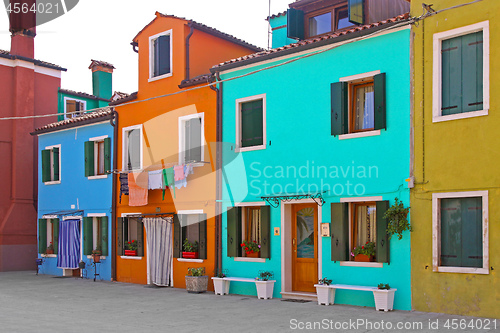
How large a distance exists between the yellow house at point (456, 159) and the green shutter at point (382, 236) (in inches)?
23.1

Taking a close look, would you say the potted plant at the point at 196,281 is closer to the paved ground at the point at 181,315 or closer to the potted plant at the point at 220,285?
the paved ground at the point at 181,315

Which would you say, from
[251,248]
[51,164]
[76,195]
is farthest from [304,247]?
[51,164]

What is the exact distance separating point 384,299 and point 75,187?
12868mm

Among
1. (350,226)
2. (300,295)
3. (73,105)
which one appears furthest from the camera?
(73,105)

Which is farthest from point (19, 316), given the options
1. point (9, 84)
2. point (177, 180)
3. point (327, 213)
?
point (9, 84)

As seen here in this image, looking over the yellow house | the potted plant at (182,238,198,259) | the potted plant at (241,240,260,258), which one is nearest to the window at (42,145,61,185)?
the potted plant at (182,238,198,259)

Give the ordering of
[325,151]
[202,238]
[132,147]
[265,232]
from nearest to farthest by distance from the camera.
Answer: [325,151]
[265,232]
[202,238]
[132,147]

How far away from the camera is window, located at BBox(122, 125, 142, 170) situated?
1803 centimetres

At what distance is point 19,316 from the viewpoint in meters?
11.5

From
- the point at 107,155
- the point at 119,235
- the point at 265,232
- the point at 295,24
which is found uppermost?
the point at 295,24

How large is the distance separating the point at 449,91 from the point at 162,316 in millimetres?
7161

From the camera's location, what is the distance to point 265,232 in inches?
552

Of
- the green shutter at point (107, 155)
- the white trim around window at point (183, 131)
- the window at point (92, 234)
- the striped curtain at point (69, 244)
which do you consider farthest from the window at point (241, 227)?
the striped curtain at point (69, 244)

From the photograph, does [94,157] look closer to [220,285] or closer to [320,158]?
[220,285]
